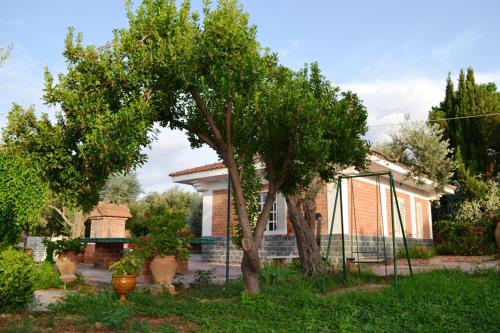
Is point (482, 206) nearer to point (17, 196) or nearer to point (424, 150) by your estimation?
point (424, 150)

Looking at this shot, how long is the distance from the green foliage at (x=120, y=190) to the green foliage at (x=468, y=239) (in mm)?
19641

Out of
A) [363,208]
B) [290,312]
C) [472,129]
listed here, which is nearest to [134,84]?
[290,312]

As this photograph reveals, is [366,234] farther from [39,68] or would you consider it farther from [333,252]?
[39,68]

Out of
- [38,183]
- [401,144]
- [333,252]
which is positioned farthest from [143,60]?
[401,144]

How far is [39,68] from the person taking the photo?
251 inches

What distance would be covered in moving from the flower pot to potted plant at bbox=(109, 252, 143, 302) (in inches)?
19.6

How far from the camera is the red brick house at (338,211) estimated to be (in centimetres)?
1517

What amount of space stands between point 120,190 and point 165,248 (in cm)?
2167

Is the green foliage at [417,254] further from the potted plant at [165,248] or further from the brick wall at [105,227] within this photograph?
the brick wall at [105,227]

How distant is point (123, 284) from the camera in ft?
24.3

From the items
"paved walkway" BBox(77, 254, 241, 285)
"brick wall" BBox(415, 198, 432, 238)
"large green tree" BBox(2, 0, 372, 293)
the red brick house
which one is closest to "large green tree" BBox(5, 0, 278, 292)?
"large green tree" BBox(2, 0, 372, 293)

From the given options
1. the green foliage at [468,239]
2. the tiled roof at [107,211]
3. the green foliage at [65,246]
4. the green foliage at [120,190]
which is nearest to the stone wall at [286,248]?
the green foliage at [468,239]

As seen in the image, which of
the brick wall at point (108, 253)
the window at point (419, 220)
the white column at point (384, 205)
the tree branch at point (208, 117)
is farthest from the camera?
the window at point (419, 220)

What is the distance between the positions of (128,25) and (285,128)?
9.83ft
